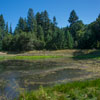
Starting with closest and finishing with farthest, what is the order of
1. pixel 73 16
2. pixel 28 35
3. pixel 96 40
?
pixel 96 40, pixel 28 35, pixel 73 16

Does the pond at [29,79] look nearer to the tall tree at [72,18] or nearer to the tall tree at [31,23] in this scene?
the tall tree at [31,23]

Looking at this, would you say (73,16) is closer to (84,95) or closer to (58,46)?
(58,46)

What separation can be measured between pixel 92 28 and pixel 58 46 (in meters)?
12.3

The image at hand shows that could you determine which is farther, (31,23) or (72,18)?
(72,18)

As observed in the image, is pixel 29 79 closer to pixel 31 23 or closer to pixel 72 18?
pixel 31 23

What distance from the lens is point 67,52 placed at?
131ft

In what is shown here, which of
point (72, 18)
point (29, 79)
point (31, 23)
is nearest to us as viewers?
point (29, 79)

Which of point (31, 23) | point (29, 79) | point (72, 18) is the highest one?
point (72, 18)

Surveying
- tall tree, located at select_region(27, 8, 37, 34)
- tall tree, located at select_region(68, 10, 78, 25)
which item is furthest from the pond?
tall tree, located at select_region(68, 10, 78, 25)

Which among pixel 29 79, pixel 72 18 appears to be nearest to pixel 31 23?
pixel 72 18

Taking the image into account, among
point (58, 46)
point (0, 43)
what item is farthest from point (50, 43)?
point (0, 43)

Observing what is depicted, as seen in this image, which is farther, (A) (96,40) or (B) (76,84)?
(A) (96,40)

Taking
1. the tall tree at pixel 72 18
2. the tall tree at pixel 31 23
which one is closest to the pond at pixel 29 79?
the tall tree at pixel 31 23

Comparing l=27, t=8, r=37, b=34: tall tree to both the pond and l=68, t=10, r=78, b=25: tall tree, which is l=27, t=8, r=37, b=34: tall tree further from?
the pond
